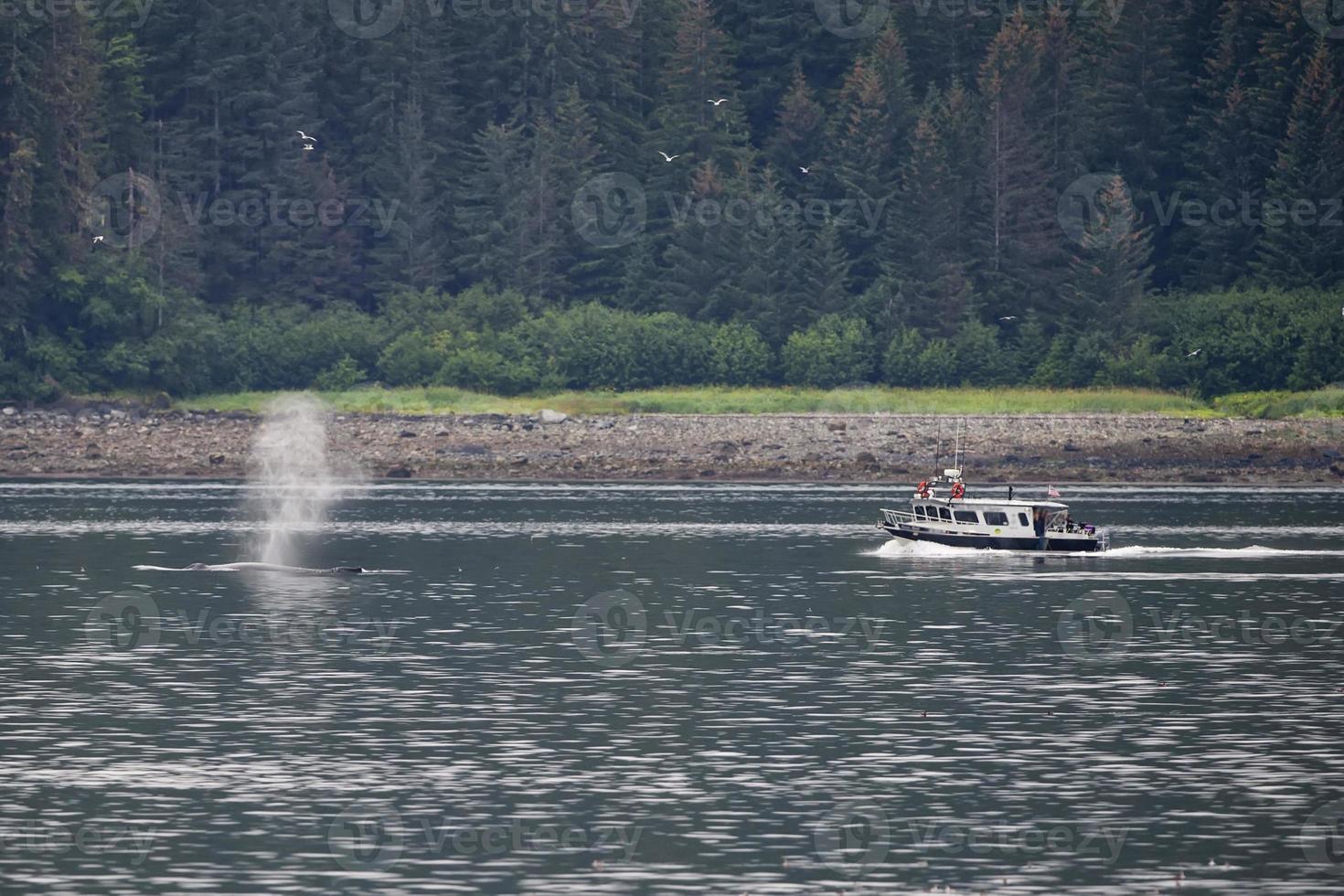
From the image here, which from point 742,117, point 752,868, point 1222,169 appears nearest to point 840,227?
point 742,117

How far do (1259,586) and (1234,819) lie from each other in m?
43.2

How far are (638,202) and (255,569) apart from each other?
357ft

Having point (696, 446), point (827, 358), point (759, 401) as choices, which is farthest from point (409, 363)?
point (696, 446)

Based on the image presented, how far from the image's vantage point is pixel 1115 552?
91.8 metres

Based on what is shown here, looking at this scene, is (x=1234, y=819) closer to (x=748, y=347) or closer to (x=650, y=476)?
(x=650, y=476)

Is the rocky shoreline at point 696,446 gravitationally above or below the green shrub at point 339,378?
below

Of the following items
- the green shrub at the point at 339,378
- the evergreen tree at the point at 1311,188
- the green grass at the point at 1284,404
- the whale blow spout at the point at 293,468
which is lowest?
the whale blow spout at the point at 293,468

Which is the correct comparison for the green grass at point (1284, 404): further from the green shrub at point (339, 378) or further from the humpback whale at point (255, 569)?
the humpback whale at point (255, 569)

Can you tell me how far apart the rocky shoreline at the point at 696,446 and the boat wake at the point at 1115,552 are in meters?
38.7

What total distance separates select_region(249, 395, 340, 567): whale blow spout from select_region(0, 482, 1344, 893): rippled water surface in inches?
1078

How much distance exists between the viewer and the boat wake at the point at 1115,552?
3590 inches

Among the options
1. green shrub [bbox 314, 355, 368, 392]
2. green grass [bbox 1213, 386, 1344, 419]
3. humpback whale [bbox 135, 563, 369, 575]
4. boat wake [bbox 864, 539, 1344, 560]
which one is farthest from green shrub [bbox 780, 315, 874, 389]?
humpback whale [bbox 135, 563, 369, 575]

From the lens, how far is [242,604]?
73250 millimetres

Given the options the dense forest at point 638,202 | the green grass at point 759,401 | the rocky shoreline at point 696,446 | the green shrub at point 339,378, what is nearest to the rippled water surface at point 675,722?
the rocky shoreline at point 696,446
